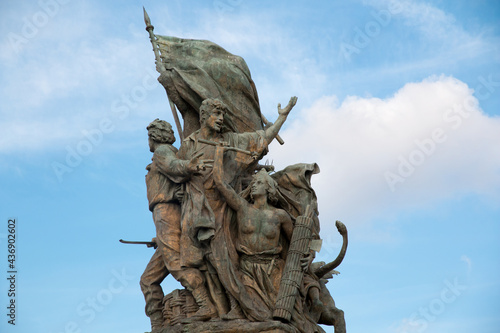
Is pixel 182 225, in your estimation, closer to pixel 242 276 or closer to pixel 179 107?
pixel 242 276

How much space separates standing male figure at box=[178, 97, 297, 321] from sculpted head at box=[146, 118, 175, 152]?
308 millimetres

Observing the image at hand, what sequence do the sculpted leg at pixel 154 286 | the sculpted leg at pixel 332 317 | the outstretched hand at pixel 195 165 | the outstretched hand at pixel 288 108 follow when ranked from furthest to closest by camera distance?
1. the outstretched hand at pixel 288 108
2. the sculpted leg at pixel 332 317
3. the sculpted leg at pixel 154 286
4. the outstretched hand at pixel 195 165

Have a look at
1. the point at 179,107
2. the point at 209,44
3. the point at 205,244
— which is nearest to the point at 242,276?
the point at 205,244

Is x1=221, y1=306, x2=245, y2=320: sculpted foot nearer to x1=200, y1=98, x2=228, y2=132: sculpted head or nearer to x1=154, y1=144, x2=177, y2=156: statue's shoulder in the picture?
x1=154, y1=144, x2=177, y2=156: statue's shoulder

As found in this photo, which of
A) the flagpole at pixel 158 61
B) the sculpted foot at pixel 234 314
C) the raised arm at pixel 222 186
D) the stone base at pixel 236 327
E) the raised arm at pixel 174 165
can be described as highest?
the flagpole at pixel 158 61

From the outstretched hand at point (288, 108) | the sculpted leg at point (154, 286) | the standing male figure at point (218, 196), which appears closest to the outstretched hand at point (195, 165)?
the standing male figure at point (218, 196)

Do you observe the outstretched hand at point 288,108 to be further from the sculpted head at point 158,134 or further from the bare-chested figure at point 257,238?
the sculpted head at point 158,134

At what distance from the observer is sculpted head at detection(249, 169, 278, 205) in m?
17.0

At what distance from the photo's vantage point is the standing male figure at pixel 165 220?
54.1 ft

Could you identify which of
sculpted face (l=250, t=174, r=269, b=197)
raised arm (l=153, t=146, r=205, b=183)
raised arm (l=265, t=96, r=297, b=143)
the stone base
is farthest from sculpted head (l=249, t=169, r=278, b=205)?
the stone base

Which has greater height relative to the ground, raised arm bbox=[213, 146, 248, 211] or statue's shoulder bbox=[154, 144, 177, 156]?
statue's shoulder bbox=[154, 144, 177, 156]

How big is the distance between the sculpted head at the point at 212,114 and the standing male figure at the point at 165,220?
22.4 inches

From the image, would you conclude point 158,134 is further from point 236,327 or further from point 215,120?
point 236,327

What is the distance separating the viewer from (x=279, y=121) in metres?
18.0
